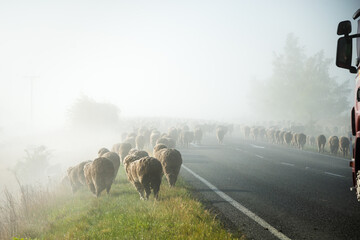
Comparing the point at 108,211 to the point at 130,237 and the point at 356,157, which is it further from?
the point at 356,157

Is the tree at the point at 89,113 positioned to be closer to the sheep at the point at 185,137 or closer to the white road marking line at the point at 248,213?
the sheep at the point at 185,137

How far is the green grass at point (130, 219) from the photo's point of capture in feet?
14.6

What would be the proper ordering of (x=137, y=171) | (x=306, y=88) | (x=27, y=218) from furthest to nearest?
1. (x=306, y=88)
2. (x=27, y=218)
3. (x=137, y=171)

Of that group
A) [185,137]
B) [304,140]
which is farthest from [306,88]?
[185,137]

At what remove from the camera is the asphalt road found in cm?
468

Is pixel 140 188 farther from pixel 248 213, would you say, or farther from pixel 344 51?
pixel 344 51

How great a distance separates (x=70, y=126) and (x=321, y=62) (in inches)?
1766

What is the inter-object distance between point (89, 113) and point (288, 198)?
3982cm

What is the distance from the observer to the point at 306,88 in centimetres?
3538

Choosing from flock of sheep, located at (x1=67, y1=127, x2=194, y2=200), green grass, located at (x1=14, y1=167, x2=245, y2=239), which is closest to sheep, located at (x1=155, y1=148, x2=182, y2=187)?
flock of sheep, located at (x1=67, y1=127, x2=194, y2=200)

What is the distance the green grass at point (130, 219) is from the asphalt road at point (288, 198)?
754mm

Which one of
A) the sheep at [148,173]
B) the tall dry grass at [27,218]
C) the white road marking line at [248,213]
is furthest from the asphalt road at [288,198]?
the tall dry grass at [27,218]

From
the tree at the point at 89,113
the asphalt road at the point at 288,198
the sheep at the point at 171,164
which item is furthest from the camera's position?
the tree at the point at 89,113

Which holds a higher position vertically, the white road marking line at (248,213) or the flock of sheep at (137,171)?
the flock of sheep at (137,171)
